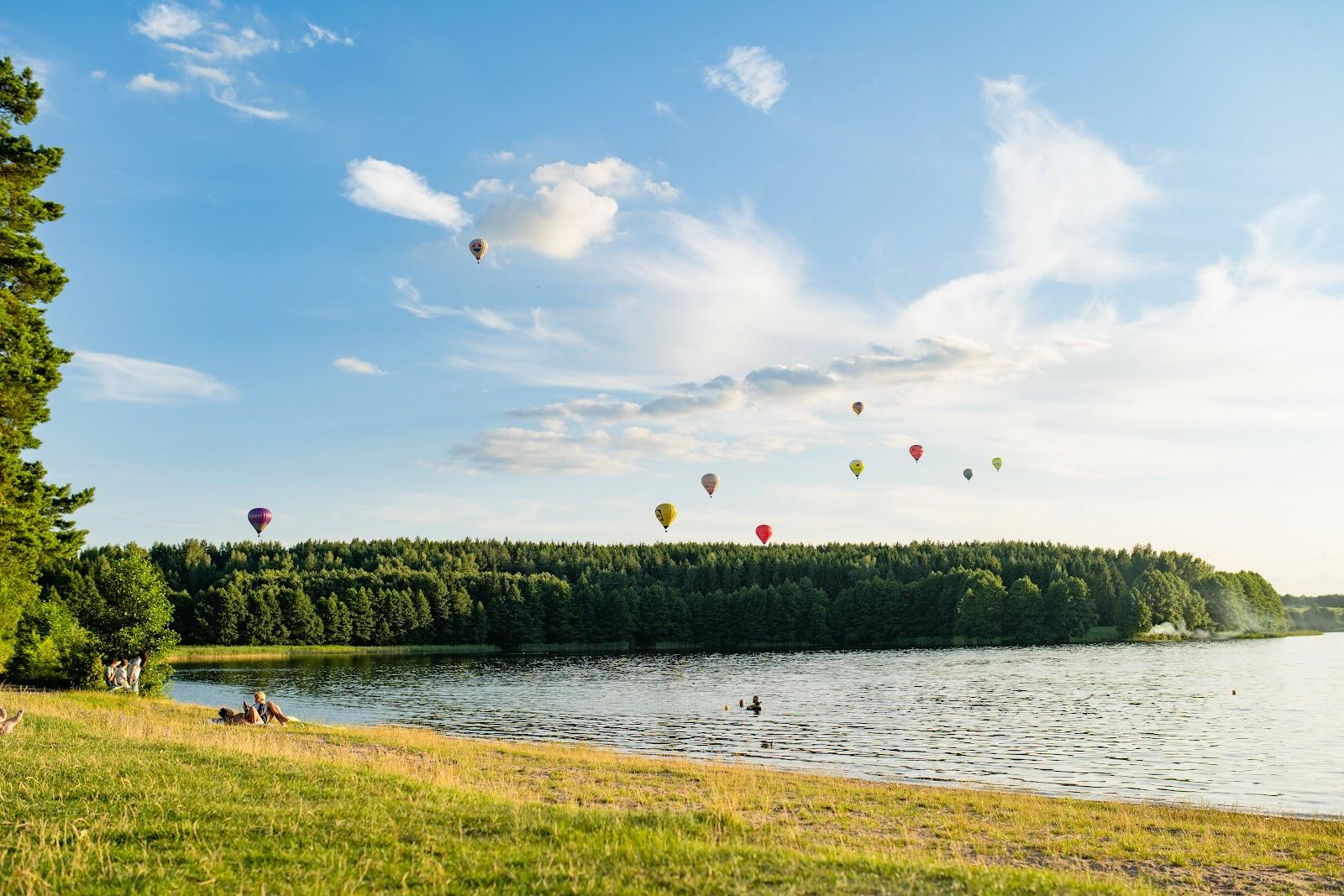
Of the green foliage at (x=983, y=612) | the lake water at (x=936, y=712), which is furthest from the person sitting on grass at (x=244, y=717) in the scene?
the green foliage at (x=983, y=612)

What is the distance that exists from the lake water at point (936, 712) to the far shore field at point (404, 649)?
26.0 m

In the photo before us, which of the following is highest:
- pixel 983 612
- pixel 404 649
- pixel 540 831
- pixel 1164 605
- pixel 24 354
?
pixel 24 354

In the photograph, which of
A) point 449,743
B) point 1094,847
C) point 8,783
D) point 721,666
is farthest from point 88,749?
point 721,666

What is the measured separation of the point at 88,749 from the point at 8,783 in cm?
538

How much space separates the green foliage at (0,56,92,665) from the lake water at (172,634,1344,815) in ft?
70.3

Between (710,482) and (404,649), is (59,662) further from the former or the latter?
(404,649)

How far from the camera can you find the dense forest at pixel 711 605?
14238cm

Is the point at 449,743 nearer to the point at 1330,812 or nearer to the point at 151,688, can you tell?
the point at 151,688

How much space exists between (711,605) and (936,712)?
4343 inches

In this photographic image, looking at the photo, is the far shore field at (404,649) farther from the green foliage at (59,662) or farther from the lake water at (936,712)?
the green foliage at (59,662)

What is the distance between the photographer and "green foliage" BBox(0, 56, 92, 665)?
29594 millimetres

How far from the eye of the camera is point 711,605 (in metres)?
162

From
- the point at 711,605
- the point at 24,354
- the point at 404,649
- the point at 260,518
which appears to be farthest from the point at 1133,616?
the point at 24,354

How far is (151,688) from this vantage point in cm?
5000
